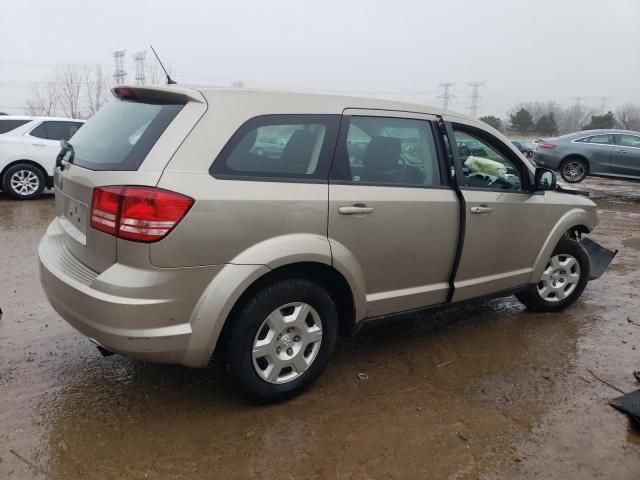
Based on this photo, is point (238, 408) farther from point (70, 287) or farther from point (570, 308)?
point (570, 308)

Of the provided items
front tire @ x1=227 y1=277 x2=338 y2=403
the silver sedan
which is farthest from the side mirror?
the silver sedan

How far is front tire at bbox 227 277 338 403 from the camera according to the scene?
2881 millimetres

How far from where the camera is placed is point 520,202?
4141mm

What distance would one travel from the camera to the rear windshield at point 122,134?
2740mm

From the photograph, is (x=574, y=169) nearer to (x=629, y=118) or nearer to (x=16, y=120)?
(x=16, y=120)

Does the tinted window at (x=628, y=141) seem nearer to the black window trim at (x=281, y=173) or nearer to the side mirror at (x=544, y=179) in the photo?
the side mirror at (x=544, y=179)

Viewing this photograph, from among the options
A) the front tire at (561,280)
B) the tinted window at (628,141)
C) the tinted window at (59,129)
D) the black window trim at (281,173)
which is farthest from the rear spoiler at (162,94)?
the tinted window at (628,141)

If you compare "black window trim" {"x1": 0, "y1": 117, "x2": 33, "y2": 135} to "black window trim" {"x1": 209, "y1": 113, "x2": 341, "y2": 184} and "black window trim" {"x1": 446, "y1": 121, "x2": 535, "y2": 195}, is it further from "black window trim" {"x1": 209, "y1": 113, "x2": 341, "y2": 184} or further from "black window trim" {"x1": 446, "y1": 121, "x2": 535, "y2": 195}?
"black window trim" {"x1": 446, "y1": 121, "x2": 535, "y2": 195}

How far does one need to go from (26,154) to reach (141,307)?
8.62 m

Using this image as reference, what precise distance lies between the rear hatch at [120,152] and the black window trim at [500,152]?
1.82 m

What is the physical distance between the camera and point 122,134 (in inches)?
116

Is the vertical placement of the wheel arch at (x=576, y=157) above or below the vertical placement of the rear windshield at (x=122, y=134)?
below

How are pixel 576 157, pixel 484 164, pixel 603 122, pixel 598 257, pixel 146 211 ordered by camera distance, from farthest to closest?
pixel 603 122 < pixel 576 157 < pixel 598 257 < pixel 484 164 < pixel 146 211

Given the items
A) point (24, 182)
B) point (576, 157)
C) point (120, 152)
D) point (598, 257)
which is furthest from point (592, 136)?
point (120, 152)
